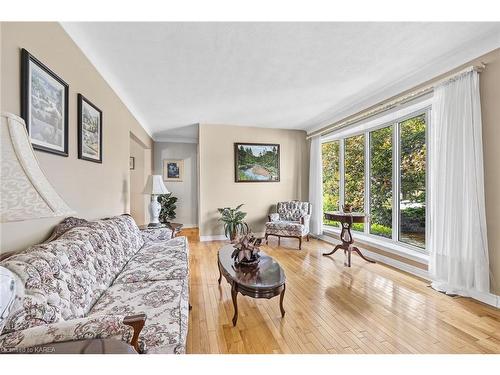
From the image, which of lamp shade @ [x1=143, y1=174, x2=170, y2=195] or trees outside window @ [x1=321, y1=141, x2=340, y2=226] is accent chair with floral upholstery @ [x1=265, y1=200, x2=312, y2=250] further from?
lamp shade @ [x1=143, y1=174, x2=170, y2=195]

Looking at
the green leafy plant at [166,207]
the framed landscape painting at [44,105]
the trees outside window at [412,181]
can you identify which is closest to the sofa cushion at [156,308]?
the framed landscape painting at [44,105]

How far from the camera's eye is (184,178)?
642 centimetres

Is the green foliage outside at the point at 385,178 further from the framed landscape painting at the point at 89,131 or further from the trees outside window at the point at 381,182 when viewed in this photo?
the framed landscape painting at the point at 89,131

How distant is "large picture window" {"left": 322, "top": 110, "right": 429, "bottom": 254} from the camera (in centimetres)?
315

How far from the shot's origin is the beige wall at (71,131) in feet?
4.24

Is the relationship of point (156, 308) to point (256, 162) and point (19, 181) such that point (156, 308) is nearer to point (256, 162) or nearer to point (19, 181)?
point (19, 181)

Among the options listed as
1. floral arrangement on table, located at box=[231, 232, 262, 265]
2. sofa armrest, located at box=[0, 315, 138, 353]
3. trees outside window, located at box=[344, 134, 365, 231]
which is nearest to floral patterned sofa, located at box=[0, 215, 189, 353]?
sofa armrest, located at box=[0, 315, 138, 353]

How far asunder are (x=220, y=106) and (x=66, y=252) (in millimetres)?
3107

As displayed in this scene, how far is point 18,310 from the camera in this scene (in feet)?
2.99

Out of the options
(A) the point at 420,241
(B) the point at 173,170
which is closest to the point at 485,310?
(A) the point at 420,241

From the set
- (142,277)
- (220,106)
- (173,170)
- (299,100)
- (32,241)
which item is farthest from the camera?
(173,170)

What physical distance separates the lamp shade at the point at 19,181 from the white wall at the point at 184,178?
5.84 meters

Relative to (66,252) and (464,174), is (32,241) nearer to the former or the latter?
(66,252)

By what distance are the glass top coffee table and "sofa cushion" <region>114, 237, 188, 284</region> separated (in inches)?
15.5
